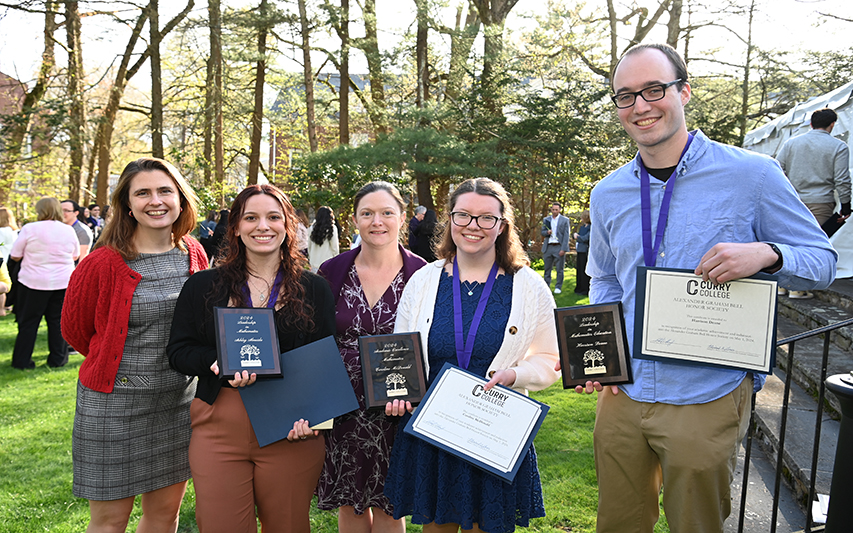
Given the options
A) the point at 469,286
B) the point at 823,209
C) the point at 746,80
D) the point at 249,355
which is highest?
the point at 746,80

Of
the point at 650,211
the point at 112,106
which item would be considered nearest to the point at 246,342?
the point at 650,211

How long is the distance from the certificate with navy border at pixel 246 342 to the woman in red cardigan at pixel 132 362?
0.63 metres

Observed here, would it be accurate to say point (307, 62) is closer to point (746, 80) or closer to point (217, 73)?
A: point (217, 73)

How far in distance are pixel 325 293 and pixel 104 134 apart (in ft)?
63.3

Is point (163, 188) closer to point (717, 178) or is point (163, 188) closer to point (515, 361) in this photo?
point (515, 361)

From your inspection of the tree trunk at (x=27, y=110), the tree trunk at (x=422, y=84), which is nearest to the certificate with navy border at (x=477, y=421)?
the tree trunk at (x=422, y=84)

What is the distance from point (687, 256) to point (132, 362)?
250cm

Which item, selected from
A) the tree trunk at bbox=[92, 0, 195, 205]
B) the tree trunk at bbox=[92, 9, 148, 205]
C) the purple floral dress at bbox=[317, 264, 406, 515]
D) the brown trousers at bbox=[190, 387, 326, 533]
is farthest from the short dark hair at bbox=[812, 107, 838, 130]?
the tree trunk at bbox=[92, 9, 148, 205]

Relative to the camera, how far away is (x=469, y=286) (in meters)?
2.75

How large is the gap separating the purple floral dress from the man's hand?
1.65 metres

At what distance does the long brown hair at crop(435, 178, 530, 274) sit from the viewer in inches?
109

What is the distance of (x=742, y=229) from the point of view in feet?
6.33

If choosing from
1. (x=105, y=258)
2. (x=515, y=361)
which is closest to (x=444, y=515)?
(x=515, y=361)

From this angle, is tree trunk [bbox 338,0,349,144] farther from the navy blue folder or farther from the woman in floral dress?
the navy blue folder
